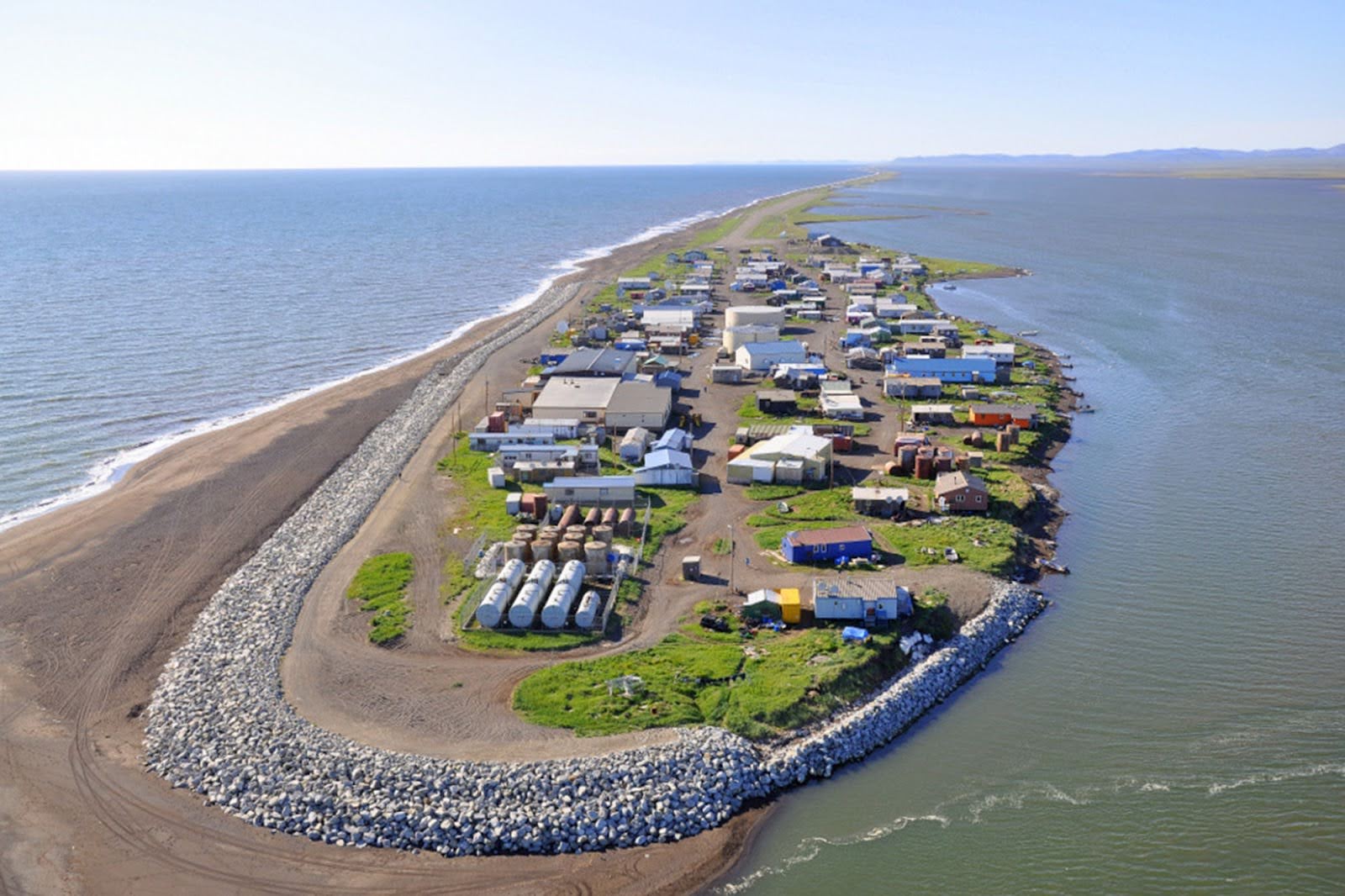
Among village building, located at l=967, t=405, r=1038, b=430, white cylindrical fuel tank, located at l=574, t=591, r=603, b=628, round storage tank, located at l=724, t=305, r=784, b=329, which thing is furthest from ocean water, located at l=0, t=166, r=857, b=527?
village building, located at l=967, t=405, r=1038, b=430

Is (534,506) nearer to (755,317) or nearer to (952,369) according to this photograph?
(952,369)

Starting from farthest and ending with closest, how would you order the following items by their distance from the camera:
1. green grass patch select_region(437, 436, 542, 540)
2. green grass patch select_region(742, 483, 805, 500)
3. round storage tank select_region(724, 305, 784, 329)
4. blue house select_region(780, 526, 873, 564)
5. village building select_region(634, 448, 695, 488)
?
round storage tank select_region(724, 305, 784, 329) < village building select_region(634, 448, 695, 488) < green grass patch select_region(742, 483, 805, 500) < green grass patch select_region(437, 436, 542, 540) < blue house select_region(780, 526, 873, 564)

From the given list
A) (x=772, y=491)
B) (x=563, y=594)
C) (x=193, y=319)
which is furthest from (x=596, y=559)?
(x=193, y=319)

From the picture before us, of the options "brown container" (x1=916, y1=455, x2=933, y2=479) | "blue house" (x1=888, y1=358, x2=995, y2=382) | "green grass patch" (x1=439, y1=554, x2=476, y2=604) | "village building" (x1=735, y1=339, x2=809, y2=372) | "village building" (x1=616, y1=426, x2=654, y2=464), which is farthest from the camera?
"village building" (x1=735, y1=339, x2=809, y2=372)

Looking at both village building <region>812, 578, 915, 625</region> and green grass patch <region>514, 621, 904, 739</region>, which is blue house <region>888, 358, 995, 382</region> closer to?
village building <region>812, 578, 915, 625</region>

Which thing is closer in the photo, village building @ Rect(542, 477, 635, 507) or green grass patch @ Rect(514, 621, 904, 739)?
green grass patch @ Rect(514, 621, 904, 739)

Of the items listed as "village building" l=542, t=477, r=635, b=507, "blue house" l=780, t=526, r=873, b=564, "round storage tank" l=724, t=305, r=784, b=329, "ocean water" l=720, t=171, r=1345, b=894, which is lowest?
"ocean water" l=720, t=171, r=1345, b=894

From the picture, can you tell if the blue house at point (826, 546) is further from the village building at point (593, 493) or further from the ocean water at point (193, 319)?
the ocean water at point (193, 319)

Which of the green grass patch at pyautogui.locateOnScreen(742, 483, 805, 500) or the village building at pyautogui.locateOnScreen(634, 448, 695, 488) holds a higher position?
the village building at pyautogui.locateOnScreen(634, 448, 695, 488)
